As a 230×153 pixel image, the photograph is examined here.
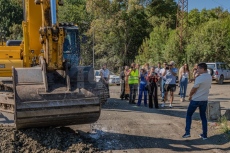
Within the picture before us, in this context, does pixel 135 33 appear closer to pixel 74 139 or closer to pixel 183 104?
pixel 183 104

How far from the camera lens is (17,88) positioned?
7328 mm

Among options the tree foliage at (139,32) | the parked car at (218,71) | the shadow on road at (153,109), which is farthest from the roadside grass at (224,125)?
the tree foliage at (139,32)

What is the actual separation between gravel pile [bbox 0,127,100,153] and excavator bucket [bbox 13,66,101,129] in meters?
0.29

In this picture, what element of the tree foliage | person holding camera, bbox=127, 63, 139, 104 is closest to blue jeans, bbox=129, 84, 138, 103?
person holding camera, bbox=127, 63, 139, 104

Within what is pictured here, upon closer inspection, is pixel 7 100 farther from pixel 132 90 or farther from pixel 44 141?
pixel 132 90

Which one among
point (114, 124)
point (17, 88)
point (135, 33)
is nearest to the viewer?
point (17, 88)

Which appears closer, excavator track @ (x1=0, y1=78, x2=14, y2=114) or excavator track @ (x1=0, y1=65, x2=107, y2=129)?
excavator track @ (x1=0, y1=65, x2=107, y2=129)

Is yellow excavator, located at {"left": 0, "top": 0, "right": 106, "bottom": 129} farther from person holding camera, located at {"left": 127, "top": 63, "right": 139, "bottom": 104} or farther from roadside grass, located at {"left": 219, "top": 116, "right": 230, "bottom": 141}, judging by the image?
person holding camera, located at {"left": 127, "top": 63, "right": 139, "bottom": 104}

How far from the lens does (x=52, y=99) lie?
7.36 m

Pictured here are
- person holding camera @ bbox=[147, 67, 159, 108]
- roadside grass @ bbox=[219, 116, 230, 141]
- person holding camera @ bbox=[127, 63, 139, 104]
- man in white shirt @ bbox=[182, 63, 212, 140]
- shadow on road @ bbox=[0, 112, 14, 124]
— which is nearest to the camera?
man in white shirt @ bbox=[182, 63, 212, 140]

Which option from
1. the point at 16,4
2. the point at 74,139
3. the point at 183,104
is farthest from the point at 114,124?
the point at 16,4

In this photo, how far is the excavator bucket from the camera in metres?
7.14

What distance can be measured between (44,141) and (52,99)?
0.95 meters

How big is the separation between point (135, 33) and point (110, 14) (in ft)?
18.1
